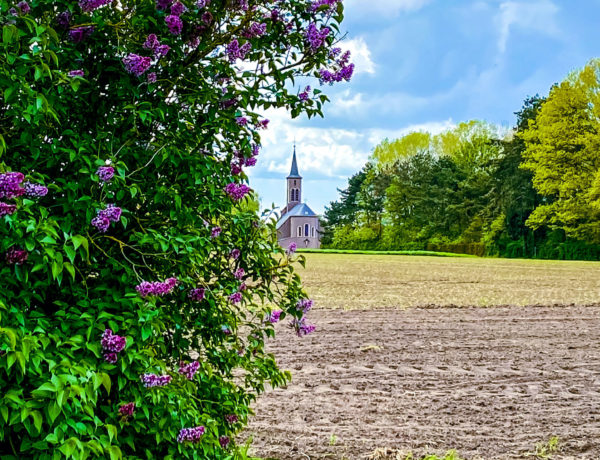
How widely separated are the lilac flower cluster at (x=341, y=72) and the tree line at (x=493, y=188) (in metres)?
39.0

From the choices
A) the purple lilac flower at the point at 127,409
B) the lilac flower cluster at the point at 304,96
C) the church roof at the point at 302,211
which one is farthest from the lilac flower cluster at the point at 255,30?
the church roof at the point at 302,211

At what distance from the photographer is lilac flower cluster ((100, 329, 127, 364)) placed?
2090 millimetres

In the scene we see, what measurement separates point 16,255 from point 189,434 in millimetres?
1009

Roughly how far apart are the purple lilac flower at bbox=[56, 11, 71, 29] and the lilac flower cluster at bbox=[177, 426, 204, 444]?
5.90ft

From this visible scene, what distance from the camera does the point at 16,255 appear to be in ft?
6.55

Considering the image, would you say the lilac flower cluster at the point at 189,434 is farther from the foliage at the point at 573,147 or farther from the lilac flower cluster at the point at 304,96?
the foliage at the point at 573,147

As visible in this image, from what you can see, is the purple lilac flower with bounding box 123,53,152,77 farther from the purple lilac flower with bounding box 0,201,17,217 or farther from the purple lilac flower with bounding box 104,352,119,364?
the purple lilac flower with bounding box 104,352,119,364

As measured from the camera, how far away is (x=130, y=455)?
2371 mm

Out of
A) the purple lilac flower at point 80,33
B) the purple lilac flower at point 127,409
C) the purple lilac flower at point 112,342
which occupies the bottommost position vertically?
the purple lilac flower at point 127,409

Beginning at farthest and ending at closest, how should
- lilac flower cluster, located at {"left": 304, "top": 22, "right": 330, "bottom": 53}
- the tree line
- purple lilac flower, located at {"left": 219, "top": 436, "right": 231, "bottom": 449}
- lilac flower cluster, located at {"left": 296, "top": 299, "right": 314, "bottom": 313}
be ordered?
the tree line
lilac flower cluster, located at {"left": 296, "top": 299, "right": 314, "bottom": 313}
purple lilac flower, located at {"left": 219, "top": 436, "right": 231, "bottom": 449}
lilac flower cluster, located at {"left": 304, "top": 22, "right": 330, "bottom": 53}

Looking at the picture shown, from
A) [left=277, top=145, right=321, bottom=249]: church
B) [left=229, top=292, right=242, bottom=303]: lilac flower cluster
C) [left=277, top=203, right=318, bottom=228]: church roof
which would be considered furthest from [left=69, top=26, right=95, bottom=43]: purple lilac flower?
[left=277, top=203, right=318, bottom=228]: church roof

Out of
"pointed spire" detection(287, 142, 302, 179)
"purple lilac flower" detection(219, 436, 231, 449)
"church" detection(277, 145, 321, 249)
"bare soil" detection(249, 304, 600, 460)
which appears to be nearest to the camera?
"purple lilac flower" detection(219, 436, 231, 449)

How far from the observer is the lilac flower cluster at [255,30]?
106 inches

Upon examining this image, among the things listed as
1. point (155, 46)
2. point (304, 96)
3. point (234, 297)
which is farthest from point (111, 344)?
point (304, 96)
